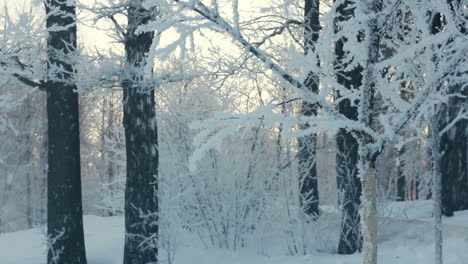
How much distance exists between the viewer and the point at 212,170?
35.5ft

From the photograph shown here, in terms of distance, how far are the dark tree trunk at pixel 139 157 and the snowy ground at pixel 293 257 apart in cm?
117

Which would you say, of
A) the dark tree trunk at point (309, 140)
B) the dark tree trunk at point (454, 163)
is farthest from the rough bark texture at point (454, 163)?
the dark tree trunk at point (309, 140)

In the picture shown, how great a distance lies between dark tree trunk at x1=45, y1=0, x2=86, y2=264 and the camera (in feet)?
29.3

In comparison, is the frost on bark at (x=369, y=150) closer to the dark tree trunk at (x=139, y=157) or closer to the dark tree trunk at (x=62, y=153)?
the dark tree trunk at (x=139, y=157)

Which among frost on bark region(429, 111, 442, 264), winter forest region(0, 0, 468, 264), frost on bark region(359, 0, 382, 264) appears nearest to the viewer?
frost on bark region(359, 0, 382, 264)

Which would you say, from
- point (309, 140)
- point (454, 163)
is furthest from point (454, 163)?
point (309, 140)

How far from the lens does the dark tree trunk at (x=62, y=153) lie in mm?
8945

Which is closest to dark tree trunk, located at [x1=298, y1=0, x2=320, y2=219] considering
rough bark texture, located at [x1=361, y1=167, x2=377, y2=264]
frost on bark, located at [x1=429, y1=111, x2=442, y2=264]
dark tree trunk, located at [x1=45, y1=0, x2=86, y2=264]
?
frost on bark, located at [x1=429, y1=111, x2=442, y2=264]

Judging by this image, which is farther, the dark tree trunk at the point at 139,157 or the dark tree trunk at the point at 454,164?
the dark tree trunk at the point at 454,164

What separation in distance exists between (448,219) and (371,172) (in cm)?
914

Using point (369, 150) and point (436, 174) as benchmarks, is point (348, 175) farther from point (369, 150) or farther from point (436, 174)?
point (369, 150)

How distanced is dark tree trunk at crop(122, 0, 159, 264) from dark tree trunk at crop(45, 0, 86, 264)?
0.87 meters

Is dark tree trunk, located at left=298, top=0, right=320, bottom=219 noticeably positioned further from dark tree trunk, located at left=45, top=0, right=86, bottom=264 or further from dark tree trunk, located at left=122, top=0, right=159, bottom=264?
dark tree trunk, located at left=45, top=0, right=86, bottom=264

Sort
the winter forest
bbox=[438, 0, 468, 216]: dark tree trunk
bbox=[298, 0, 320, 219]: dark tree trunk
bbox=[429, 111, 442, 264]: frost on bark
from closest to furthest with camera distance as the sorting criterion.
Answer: bbox=[429, 111, 442, 264]: frost on bark, the winter forest, bbox=[298, 0, 320, 219]: dark tree trunk, bbox=[438, 0, 468, 216]: dark tree trunk
